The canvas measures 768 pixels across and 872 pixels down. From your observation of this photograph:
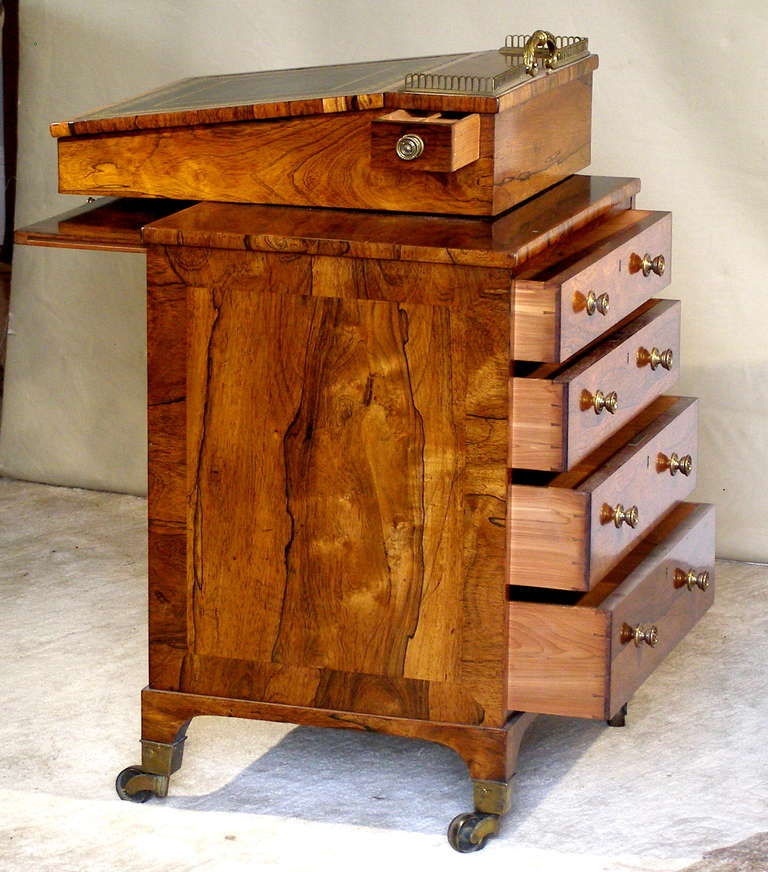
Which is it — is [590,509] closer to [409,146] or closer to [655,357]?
[655,357]

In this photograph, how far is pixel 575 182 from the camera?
2.32 meters

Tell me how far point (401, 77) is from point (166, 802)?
38.6 inches

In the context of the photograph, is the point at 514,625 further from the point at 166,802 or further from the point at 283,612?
the point at 166,802

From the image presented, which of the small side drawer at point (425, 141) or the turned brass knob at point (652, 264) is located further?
the turned brass knob at point (652, 264)

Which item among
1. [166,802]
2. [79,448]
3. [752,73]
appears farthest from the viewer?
[79,448]

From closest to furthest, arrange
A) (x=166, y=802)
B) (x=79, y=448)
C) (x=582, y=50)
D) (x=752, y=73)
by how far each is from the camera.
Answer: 1. (x=166, y=802)
2. (x=582, y=50)
3. (x=752, y=73)
4. (x=79, y=448)

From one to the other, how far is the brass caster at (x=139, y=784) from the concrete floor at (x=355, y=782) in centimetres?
2

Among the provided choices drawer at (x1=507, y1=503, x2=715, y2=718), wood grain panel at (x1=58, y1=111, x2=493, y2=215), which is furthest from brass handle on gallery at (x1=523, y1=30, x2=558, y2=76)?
drawer at (x1=507, y1=503, x2=715, y2=718)

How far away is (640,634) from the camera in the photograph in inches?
82.4

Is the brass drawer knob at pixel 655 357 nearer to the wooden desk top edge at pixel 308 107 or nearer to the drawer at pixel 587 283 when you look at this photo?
the drawer at pixel 587 283

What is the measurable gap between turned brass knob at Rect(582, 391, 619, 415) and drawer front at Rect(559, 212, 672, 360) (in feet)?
0.20

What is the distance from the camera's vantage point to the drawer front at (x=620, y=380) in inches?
77.1

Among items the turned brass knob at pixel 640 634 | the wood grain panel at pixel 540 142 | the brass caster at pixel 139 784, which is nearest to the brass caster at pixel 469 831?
the turned brass knob at pixel 640 634

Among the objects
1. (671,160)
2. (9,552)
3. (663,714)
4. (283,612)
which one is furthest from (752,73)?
(9,552)
